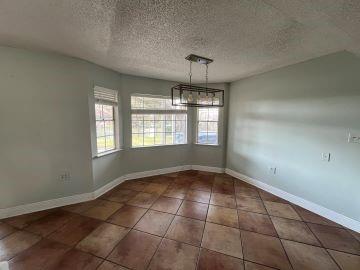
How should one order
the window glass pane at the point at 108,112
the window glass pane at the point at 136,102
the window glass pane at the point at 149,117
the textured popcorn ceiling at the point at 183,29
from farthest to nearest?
the window glass pane at the point at 149,117 → the window glass pane at the point at 136,102 → the window glass pane at the point at 108,112 → the textured popcorn ceiling at the point at 183,29

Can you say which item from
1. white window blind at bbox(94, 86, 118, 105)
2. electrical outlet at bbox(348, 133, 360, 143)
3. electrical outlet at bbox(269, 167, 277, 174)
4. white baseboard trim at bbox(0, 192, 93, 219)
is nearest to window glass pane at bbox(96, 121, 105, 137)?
white window blind at bbox(94, 86, 118, 105)

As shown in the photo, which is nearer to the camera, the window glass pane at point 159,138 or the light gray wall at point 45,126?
the light gray wall at point 45,126

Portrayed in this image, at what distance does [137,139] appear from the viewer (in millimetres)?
4070

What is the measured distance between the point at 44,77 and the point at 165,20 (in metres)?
2.15

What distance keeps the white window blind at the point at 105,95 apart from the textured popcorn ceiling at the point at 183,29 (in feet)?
1.92

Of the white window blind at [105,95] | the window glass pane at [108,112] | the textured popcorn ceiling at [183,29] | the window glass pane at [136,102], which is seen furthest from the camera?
the window glass pane at [136,102]

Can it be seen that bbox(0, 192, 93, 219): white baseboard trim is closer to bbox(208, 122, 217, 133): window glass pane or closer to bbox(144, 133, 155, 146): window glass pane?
bbox(144, 133, 155, 146): window glass pane

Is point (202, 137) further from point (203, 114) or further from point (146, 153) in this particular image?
point (146, 153)

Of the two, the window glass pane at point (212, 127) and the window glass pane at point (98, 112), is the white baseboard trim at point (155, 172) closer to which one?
the window glass pane at point (212, 127)

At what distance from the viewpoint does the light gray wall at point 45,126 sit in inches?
95.1

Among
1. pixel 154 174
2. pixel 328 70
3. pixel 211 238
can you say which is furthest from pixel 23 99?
pixel 328 70

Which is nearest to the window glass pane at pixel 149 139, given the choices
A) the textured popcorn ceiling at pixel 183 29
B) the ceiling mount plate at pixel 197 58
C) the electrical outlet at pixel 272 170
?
the textured popcorn ceiling at pixel 183 29

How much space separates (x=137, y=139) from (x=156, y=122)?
2.08ft

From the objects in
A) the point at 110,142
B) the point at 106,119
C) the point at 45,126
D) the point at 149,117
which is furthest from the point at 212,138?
the point at 45,126
